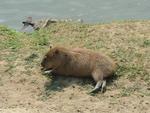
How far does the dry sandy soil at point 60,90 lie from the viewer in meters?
8.17

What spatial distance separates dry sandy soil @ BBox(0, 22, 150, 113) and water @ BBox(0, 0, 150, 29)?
6601 millimetres

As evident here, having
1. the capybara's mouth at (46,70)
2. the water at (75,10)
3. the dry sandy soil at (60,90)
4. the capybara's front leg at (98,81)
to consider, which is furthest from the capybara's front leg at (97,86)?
the water at (75,10)

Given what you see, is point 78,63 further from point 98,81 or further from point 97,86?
point 97,86

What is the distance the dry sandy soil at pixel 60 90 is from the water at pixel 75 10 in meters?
6.60

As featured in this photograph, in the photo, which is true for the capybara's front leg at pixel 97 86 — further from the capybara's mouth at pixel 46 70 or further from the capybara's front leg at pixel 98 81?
the capybara's mouth at pixel 46 70

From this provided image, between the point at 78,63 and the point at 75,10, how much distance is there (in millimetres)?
8606

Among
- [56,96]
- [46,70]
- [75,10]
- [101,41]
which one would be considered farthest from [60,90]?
[75,10]

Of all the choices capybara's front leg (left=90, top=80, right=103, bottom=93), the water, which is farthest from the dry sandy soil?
the water

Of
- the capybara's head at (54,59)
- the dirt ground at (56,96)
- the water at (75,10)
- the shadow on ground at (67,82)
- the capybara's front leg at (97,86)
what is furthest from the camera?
the water at (75,10)

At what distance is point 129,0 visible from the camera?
1867 centimetres

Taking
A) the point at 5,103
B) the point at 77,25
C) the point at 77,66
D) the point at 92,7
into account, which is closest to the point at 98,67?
the point at 77,66

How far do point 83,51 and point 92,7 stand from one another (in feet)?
28.9

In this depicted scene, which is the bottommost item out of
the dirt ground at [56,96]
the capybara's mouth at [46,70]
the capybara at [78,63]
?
the dirt ground at [56,96]

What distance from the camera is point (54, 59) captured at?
9.34 meters
